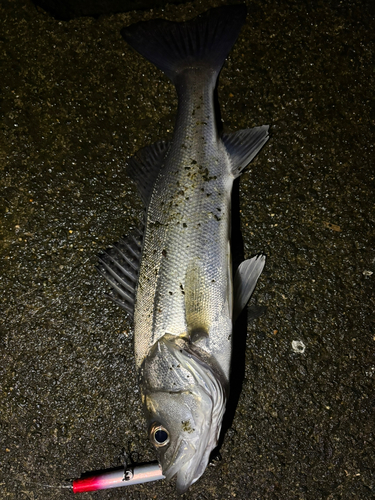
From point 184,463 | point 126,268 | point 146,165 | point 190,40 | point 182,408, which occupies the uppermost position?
point 190,40

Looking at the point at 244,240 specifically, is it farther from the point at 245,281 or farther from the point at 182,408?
the point at 182,408

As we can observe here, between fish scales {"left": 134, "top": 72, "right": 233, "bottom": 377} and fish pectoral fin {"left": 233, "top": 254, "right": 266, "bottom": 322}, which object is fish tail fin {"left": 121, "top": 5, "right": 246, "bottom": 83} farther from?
fish pectoral fin {"left": 233, "top": 254, "right": 266, "bottom": 322}

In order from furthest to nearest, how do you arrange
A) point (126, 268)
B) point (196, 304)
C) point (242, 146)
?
point (242, 146)
point (126, 268)
point (196, 304)

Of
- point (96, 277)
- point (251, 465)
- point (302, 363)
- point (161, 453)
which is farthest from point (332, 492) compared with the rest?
point (96, 277)

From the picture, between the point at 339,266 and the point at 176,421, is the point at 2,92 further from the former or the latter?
the point at 339,266

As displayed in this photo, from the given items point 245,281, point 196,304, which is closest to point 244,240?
point 245,281

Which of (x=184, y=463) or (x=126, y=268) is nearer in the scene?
(x=184, y=463)

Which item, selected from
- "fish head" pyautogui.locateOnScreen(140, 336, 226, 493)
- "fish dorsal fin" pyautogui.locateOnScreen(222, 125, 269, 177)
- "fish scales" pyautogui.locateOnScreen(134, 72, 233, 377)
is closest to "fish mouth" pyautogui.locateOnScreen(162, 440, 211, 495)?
"fish head" pyautogui.locateOnScreen(140, 336, 226, 493)
